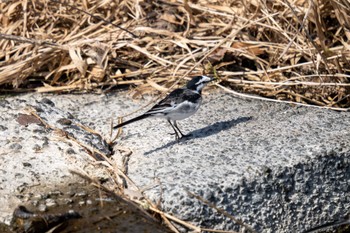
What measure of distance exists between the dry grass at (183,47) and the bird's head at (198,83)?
1.34 feet

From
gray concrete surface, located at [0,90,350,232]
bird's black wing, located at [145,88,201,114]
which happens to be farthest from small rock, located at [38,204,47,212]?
bird's black wing, located at [145,88,201,114]

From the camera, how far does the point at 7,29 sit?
7191mm

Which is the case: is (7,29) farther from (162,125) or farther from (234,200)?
(234,200)

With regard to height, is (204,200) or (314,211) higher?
(204,200)

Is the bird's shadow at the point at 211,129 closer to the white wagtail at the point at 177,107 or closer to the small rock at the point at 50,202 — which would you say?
the white wagtail at the point at 177,107

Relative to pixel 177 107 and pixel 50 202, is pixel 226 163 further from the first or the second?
pixel 50 202

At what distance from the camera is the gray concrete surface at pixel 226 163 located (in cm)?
480

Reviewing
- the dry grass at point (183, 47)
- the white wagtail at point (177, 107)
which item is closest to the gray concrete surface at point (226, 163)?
the white wagtail at point (177, 107)

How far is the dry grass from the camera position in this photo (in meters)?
6.41

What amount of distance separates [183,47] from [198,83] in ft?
3.16

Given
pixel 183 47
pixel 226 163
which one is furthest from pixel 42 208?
pixel 183 47

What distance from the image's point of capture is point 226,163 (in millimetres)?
5090

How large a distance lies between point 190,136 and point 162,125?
40 centimetres

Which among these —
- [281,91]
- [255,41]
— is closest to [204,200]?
[281,91]
